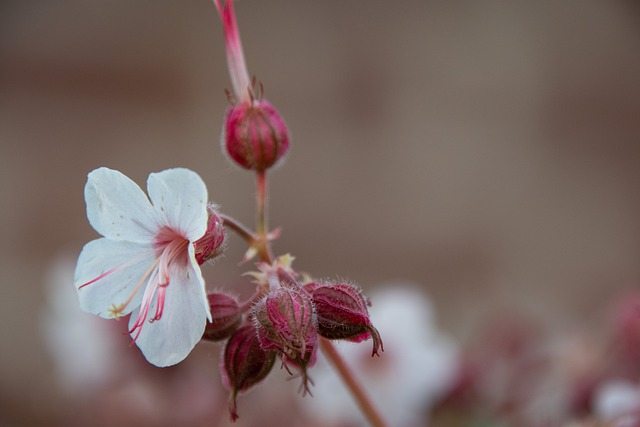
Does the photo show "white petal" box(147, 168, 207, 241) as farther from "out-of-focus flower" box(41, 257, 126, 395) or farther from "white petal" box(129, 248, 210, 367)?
"out-of-focus flower" box(41, 257, 126, 395)

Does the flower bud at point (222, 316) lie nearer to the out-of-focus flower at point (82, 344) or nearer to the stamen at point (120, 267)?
the stamen at point (120, 267)

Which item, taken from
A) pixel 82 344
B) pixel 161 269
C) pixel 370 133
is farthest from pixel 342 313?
pixel 370 133

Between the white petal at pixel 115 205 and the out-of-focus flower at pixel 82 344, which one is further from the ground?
the white petal at pixel 115 205

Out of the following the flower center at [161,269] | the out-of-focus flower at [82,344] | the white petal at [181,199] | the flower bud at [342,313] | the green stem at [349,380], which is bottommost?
the out-of-focus flower at [82,344]

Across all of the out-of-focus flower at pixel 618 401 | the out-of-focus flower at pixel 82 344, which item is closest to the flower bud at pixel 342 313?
the out-of-focus flower at pixel 618 401

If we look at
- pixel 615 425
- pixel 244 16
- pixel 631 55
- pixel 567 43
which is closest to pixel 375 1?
pixel 244 16

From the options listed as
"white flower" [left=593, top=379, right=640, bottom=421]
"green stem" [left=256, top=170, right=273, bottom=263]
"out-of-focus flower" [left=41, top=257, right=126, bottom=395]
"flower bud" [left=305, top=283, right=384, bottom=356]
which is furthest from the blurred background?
"flower bud" [left=305, top=283, right=384, bottom=356]

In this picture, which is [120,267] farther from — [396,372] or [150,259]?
[396,372]
